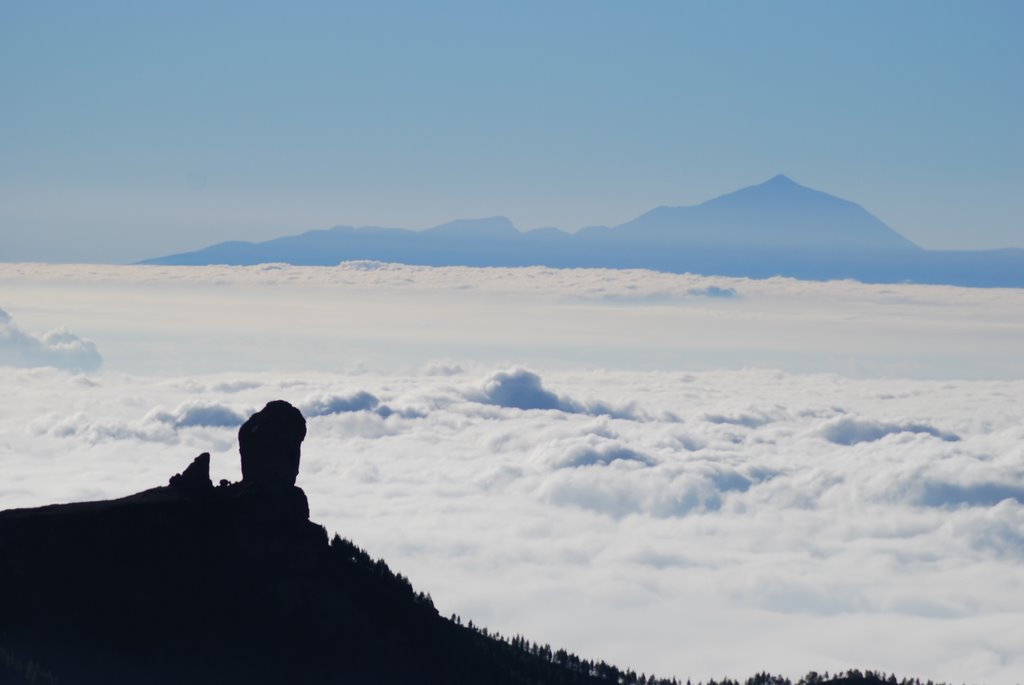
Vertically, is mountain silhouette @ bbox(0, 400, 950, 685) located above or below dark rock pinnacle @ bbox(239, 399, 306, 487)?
below

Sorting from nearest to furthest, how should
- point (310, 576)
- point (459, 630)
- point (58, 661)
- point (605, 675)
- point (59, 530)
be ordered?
point (58, 661), point (59, 530), point (310, 576), point (459, 630), point (605, 675)

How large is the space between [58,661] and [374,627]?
35150mm

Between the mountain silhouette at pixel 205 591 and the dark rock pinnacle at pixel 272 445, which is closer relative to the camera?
the mountain silhouette at pixel 205 591

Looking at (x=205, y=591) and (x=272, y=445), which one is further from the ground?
(x=272, y=445)

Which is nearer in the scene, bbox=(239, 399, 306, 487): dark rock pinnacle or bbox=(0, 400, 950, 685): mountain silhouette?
bbox=(0, 400, 950, 685): mountain silhouette

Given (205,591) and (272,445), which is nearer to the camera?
(205,591)

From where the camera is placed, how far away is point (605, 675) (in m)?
168

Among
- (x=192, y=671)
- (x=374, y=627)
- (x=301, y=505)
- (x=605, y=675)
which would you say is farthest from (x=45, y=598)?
(x=605, y=675)

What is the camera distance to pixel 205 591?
419 feet

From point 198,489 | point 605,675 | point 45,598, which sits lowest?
point 605,675

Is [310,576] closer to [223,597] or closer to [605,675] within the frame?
[223,597]

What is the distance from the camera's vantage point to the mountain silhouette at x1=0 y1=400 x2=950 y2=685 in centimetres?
12025

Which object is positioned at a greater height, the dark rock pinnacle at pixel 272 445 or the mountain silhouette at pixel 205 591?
the dark rock pinnacle at pixel 272 445

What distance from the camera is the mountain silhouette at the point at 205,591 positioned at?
395 ft
